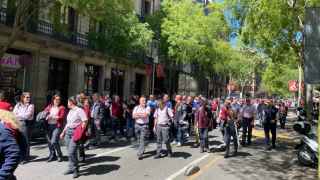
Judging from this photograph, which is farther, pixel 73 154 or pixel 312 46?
pixel 73 154

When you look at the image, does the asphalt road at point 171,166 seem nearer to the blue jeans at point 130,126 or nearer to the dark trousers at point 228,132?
the dark trousers at point 228,132

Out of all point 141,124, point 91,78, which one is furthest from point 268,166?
point 91,78

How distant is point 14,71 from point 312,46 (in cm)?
2062

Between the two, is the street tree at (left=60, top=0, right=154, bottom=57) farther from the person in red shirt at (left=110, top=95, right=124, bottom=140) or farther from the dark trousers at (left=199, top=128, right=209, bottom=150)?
the dark trousers at (left=199, top=128, right=209, bottom=150)

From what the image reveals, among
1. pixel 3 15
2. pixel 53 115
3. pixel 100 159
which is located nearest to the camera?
pixel 53 115

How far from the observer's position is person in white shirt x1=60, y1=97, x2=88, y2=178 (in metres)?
10.9

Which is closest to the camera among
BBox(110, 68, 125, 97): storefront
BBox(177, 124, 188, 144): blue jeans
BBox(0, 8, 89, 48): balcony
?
BBox(177, 124, 188, 144): blue jeans

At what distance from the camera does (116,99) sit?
18.8m

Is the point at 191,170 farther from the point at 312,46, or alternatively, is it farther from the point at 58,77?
the point at 58,77

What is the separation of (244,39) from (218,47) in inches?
743

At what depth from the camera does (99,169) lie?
11.9 metres

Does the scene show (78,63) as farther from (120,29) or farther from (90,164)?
(90,164)

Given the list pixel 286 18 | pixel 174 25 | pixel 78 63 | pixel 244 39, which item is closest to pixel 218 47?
pixel 174 25

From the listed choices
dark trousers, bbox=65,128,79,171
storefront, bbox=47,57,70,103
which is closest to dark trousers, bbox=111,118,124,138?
dark trousers, bbox=65,128,79,171
